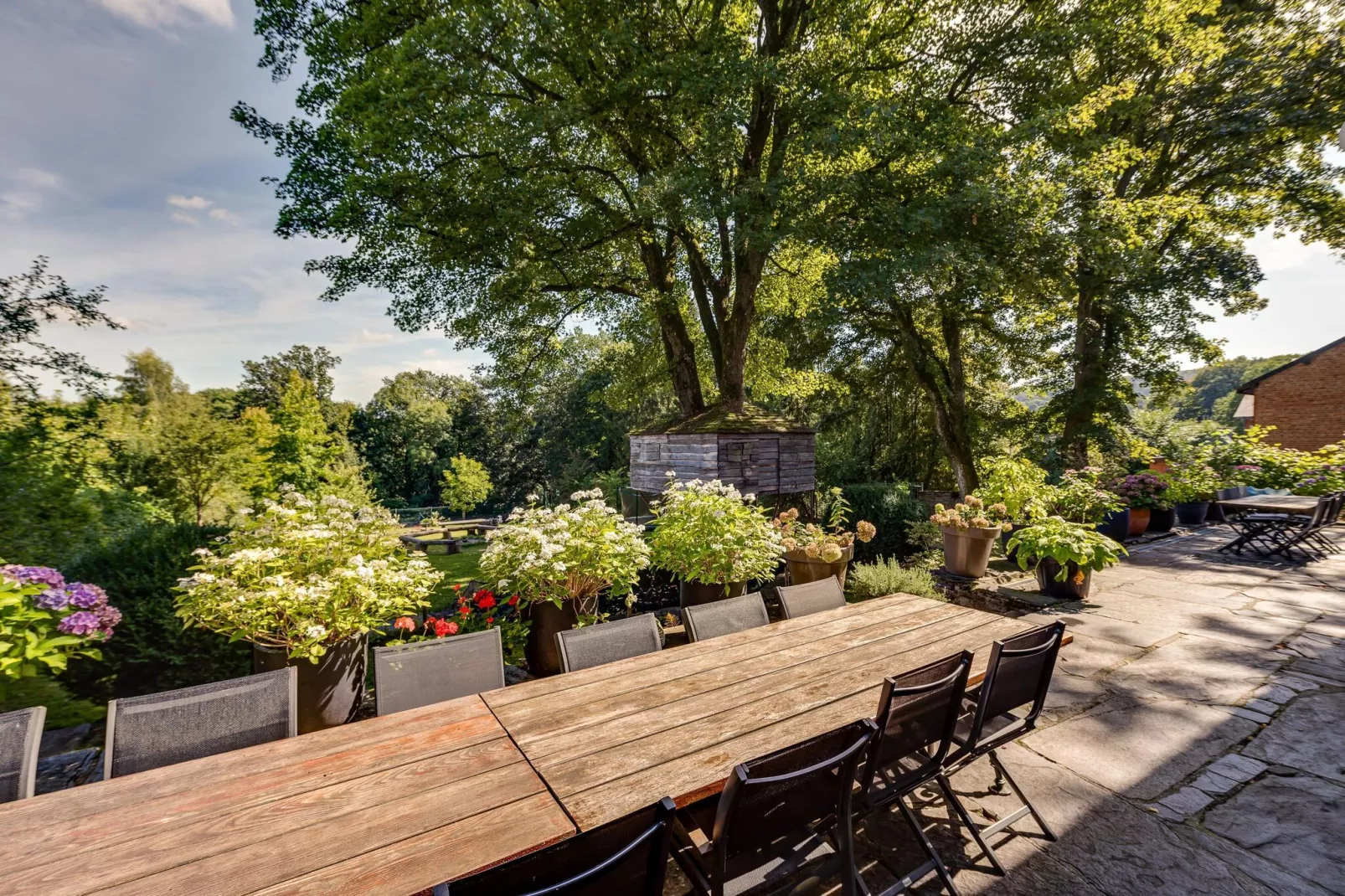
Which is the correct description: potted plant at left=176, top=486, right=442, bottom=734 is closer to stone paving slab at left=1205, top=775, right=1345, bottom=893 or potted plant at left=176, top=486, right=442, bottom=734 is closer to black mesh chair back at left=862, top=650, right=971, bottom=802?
black mesh chair back at left=862, top=650, right=971, bottom=802

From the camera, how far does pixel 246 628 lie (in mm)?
2781

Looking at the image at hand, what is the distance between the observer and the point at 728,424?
308 inches

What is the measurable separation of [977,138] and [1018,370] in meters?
7.92

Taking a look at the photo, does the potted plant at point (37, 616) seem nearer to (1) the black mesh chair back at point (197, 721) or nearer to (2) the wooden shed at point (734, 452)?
(1) the black mesh chair back at point (197, 721)

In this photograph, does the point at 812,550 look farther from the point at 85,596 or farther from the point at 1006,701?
the point at 85,596

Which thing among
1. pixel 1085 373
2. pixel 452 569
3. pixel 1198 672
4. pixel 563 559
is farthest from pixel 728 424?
pixel 1085 373

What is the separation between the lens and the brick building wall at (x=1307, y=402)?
17.1 metres

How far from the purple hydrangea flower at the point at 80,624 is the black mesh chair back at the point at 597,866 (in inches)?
128

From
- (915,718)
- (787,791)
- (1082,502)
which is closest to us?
(787,791)

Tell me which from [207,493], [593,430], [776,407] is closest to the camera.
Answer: [207,493]

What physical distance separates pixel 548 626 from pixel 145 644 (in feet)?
8.88

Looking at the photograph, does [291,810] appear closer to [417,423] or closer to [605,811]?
[605,811]

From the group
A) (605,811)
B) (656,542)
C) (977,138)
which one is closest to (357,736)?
(605,811)

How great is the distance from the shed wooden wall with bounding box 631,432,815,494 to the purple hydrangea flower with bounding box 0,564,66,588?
596 centimetres
